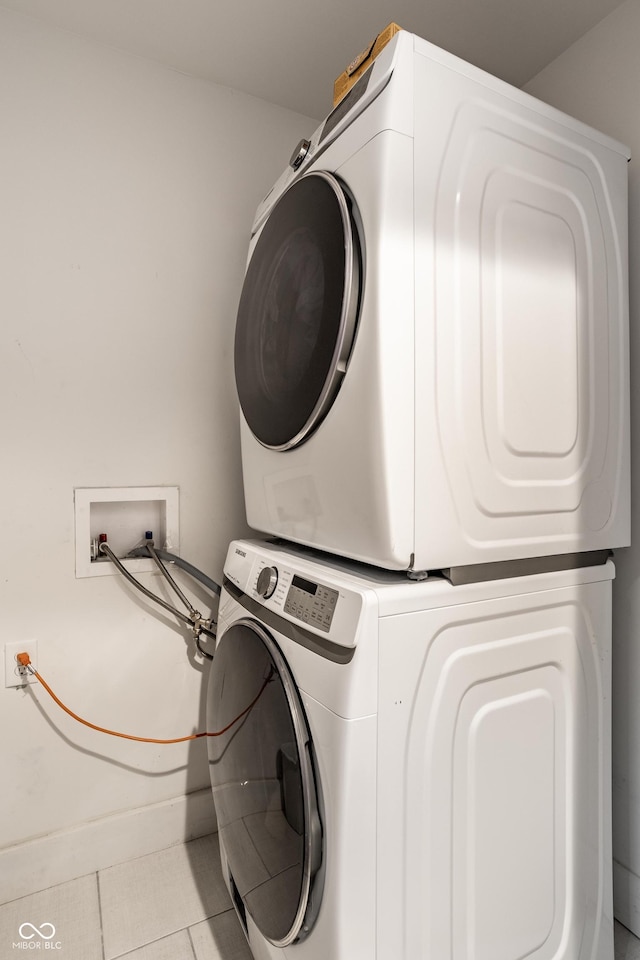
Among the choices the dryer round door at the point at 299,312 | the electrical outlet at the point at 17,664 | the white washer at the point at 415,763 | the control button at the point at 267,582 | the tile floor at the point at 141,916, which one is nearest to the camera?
the white washer at the point at 415,763

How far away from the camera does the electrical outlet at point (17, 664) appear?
4.71 feet

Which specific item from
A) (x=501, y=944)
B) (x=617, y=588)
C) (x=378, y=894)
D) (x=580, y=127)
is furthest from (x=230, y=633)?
(x=580, y=127)

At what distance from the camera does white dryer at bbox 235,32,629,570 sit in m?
0.93

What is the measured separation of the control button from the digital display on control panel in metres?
0.07

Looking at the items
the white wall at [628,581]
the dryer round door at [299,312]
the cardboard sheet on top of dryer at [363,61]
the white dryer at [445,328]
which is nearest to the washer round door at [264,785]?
the white dryer at [445,328]

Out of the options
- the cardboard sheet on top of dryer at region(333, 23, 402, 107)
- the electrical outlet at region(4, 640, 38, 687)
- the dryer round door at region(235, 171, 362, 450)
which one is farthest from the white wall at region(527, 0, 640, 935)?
the electrical outlet at region(4, 640, 38, 687)

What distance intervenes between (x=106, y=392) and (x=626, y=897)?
1888 mm

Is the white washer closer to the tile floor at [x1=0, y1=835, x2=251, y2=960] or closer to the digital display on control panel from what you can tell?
the digital display on control panel

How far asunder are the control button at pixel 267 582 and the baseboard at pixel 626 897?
1.16m

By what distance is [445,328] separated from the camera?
97 cm

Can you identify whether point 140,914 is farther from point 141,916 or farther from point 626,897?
point 626,897

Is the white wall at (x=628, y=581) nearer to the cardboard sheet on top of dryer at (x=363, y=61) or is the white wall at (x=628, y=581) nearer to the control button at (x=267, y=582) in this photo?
the cardboard sheet on top of dryer at (x=363, y=61)

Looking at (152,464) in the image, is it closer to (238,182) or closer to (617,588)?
(238,182)

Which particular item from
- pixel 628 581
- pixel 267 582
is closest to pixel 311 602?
pixel 267 582
